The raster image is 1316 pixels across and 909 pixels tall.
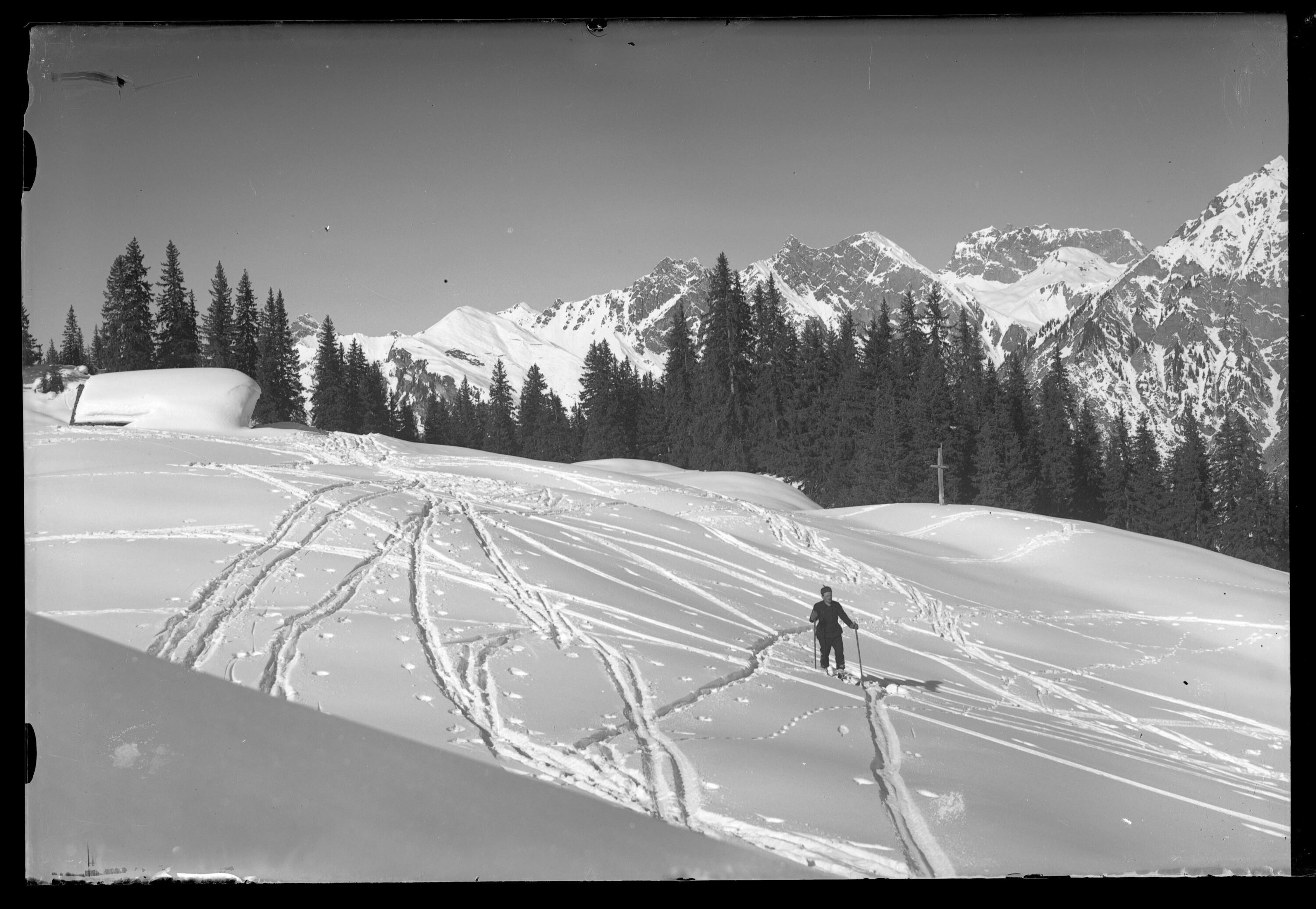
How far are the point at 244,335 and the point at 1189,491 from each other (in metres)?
37.3

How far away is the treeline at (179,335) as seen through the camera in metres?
7.00

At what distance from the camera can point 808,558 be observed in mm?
11281

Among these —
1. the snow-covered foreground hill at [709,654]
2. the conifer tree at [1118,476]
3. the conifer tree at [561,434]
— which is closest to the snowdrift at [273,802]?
the snow-covered foreground hill at [709,654]

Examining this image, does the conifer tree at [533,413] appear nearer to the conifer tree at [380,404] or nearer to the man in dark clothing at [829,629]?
the conifer tree at [380,404]

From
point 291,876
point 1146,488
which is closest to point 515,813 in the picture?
point 291,876

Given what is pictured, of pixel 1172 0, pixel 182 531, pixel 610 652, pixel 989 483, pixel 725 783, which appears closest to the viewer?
pixel 1172 0

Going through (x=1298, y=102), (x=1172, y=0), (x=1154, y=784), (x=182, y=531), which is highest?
(x=1172, y=0)

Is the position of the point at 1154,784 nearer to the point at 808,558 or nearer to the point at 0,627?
the point at 808,558

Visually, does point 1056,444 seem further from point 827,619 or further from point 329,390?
point 827,619

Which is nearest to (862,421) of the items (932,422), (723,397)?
(932,422)

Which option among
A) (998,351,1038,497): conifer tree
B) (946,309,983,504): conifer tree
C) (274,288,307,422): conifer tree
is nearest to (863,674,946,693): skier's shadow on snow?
(274,288,307,422): conifer tree

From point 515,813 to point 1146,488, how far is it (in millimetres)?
39561

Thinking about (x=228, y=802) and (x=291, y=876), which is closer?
(x=291, y=876)

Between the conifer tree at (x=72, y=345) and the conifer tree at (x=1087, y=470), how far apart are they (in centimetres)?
3653
